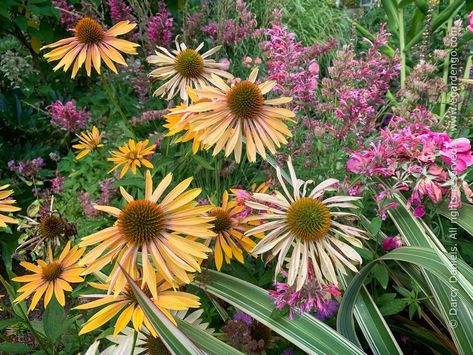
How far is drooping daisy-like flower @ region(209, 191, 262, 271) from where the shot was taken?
Answer: 3.77 ft

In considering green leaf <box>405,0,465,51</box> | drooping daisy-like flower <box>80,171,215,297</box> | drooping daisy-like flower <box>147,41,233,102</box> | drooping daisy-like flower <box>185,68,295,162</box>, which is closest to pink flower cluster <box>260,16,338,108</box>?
drooping daisy-like flower <box>185,68,295,162</box>

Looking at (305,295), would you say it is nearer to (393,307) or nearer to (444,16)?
(393,307)

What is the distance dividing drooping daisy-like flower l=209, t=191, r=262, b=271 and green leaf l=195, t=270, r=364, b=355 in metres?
0.08

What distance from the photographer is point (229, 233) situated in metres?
1.18

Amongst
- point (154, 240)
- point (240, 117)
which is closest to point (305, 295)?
point (154, 240)

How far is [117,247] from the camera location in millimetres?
949

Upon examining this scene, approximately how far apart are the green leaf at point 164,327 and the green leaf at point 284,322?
11.0 inches

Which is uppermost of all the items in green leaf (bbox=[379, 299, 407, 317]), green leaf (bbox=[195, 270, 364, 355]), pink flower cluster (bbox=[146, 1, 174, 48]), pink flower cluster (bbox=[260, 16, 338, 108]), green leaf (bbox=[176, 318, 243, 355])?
pink flower cluster (bbox=[146, 1, 174, 48])

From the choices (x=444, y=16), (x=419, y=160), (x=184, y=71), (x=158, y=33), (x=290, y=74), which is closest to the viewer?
(x=419, y=160)

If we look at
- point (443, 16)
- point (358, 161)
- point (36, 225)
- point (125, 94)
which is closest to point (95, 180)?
point (125, 94)

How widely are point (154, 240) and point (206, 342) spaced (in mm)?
283

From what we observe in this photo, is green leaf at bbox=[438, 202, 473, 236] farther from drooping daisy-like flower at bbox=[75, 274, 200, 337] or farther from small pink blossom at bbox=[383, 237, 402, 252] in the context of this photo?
drooping daisy-like flower at bbox=[75, 274, 200, 337]

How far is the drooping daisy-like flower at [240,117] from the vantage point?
3.73ft

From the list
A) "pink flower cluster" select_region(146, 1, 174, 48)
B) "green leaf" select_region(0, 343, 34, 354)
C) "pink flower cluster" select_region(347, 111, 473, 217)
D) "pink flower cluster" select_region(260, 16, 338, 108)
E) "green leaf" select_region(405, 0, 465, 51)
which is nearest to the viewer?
"pink flower cluster" select_region(347, 111, 473, 217)
